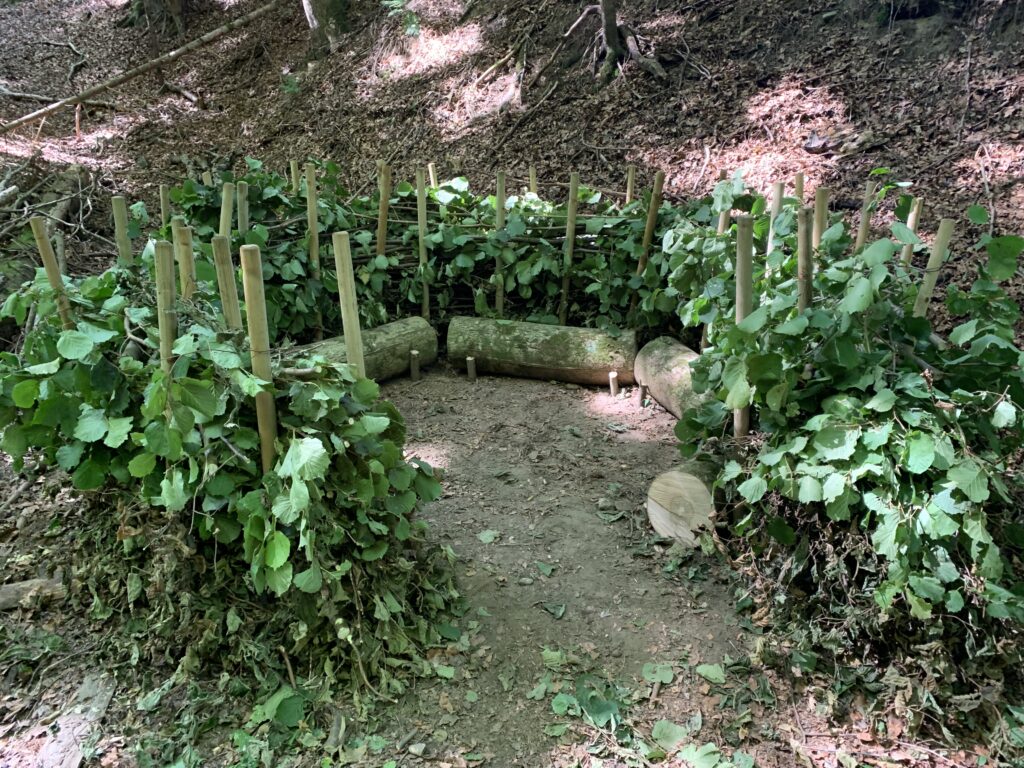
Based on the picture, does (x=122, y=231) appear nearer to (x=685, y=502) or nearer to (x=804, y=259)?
(x=685, y=502)

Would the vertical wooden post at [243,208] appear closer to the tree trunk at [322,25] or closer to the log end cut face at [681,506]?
the log end cut face at [681,506]

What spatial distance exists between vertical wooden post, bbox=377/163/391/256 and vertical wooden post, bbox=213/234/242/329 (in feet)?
10.6

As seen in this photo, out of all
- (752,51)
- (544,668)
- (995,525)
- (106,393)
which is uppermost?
(752,51)

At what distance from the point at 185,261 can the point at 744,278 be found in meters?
2.46

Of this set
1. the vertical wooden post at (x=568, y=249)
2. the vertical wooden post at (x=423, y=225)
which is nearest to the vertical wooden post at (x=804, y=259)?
the vertical wooden post at (x=568, y=249)

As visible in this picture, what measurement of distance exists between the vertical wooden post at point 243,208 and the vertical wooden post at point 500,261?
195 cm

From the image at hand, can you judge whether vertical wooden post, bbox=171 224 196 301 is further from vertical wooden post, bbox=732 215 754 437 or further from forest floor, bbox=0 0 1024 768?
vertical wooden post, bbox=732 215 754 437

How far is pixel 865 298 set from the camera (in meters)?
2.72

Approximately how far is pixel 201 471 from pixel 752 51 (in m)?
8.70

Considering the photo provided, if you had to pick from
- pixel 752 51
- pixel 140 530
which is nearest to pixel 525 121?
pixel 752 51

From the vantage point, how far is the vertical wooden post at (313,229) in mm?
5473

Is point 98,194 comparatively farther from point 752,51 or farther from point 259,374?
point 752,51

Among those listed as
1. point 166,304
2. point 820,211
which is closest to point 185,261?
point 166,304

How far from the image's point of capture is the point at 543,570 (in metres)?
3.72
